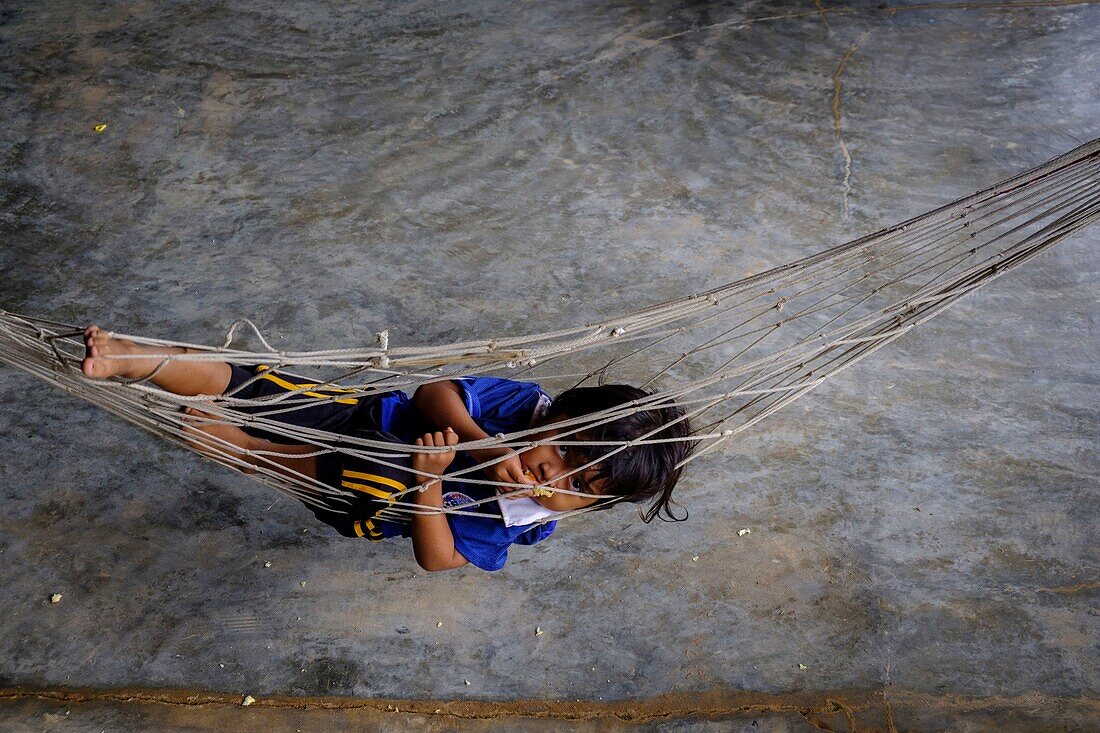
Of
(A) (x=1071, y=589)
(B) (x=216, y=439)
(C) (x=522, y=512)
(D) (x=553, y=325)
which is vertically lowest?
(A) (x=1071, y=589)

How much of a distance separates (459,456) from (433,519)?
4.5 inches

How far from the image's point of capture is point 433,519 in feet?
4.32

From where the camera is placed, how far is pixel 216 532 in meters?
1.66

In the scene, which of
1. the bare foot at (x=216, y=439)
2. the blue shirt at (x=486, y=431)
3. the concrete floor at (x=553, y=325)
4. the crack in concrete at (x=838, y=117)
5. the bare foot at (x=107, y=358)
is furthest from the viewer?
the crack in concrete at (x=838, y=117)

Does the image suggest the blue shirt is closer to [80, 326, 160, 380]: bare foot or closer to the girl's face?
the girl's face

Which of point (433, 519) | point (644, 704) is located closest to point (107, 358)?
point (433, 519)

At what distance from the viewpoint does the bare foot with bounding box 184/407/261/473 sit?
1.16m

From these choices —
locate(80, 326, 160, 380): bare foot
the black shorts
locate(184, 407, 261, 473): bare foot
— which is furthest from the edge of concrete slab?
locate(80, 326, 160, 380): bare foot

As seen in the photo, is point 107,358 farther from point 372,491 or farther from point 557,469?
point 557,469

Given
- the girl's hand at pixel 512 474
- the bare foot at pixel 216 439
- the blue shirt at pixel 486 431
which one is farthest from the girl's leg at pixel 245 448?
the girl's hand at pixel 512 474

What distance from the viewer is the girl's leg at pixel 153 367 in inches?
38.7

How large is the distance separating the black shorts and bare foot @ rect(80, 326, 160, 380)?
A: 0.17 metres

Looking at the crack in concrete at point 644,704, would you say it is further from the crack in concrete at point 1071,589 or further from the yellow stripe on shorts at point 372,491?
the yellow stripe on shorts at point 372,491

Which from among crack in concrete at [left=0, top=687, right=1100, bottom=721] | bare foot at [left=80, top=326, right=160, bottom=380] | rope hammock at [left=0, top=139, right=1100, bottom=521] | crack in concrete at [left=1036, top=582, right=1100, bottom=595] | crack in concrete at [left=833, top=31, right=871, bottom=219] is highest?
bare foot at [left=80, top=326, right=160, bottom=380]
